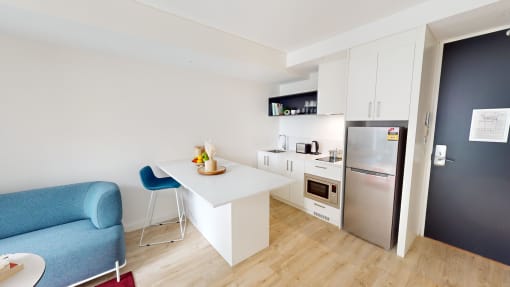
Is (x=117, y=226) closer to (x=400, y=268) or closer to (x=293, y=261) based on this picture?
(x=293, y=261)

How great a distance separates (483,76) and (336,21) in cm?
161

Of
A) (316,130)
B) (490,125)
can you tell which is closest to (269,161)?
(316,130)

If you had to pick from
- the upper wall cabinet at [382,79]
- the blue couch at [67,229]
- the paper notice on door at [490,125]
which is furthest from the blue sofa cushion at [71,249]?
the paper notice on door at [490,125]

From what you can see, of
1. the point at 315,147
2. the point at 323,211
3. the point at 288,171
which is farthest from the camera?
the point at 315,147

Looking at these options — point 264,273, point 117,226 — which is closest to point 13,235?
point 117,226

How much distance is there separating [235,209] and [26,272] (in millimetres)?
1349

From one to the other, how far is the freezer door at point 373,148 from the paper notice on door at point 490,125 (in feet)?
2.72

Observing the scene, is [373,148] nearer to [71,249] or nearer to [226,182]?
[226,182]

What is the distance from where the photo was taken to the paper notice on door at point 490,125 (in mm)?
1837

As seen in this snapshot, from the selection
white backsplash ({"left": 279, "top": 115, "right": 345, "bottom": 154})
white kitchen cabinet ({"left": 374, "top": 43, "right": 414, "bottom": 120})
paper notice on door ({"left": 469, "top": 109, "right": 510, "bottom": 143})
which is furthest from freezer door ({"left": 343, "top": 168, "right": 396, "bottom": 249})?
paper notice on door ({"left": 469, "top": 109, "right": 510, "bottom": 143})

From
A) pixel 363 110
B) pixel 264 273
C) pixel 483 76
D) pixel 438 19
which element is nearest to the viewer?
pixel 438 19

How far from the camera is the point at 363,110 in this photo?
7.37 ft

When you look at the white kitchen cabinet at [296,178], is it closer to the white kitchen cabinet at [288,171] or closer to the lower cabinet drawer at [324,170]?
the white kitchen cabinet at [288,171]

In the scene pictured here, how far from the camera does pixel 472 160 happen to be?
203 centimetres
